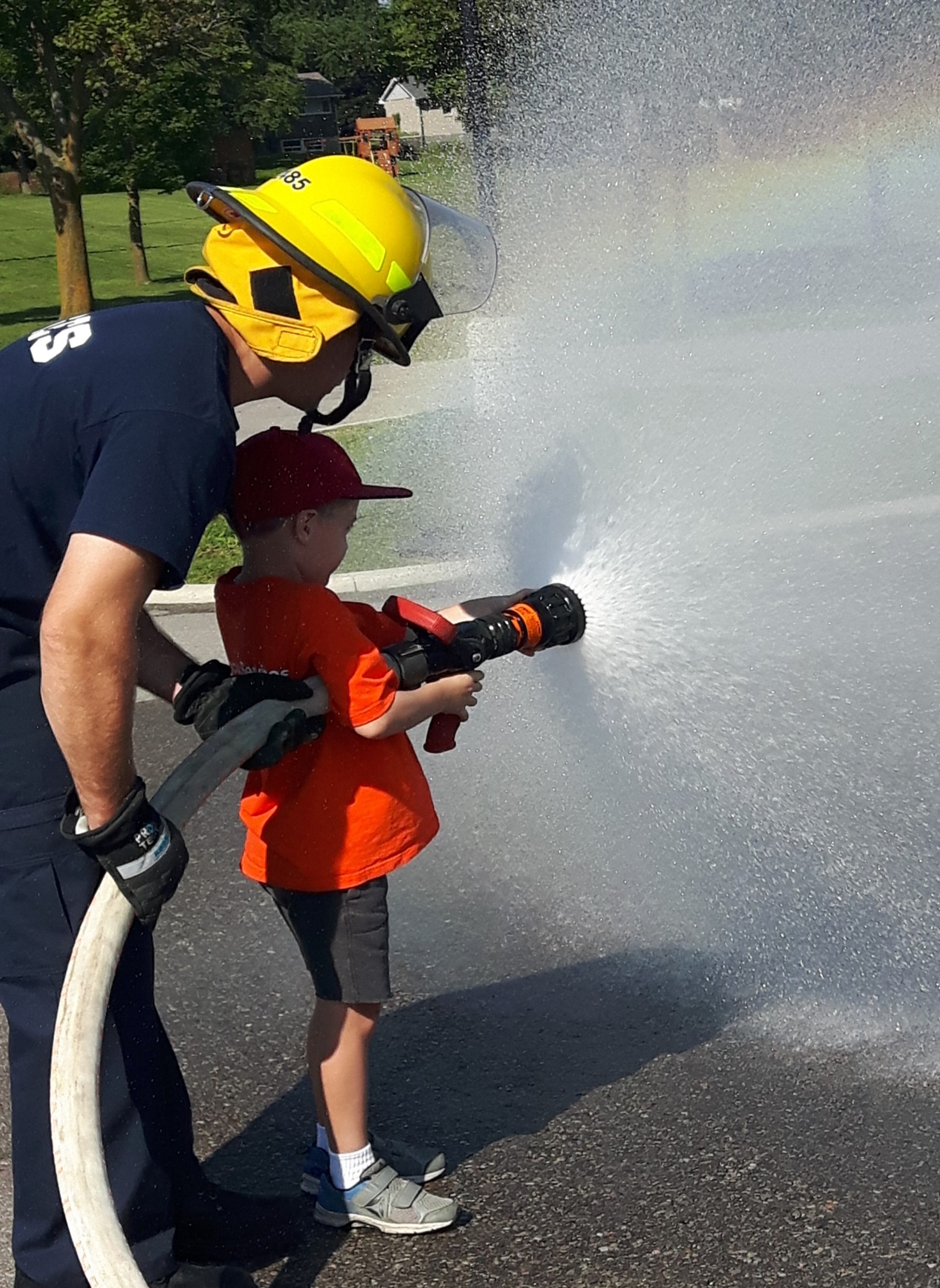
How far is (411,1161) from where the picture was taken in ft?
8.96

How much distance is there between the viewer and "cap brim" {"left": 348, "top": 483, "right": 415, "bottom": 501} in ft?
7.90

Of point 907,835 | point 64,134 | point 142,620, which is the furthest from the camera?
point 64,134

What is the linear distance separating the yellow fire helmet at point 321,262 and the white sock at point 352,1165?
4.14 ft

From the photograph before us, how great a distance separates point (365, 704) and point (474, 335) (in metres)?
5.95

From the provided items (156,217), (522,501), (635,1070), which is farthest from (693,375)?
(156,217)

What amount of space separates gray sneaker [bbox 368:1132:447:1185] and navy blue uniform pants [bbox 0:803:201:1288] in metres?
0.47

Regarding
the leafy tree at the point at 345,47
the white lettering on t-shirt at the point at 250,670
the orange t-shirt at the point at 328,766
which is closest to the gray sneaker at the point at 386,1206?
the orange t-shirt at the point at 328,766

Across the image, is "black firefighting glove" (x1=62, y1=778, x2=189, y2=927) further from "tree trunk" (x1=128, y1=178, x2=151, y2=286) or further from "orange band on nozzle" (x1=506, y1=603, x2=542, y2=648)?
"tree trunk" (x1=128, y1=178, x2=151, y2=286)

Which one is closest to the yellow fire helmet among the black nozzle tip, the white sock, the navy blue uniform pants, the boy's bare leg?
the black nozzle tip

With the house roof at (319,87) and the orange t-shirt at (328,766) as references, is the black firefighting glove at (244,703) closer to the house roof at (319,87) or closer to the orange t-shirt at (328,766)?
the orange t-shirt at (328,766)

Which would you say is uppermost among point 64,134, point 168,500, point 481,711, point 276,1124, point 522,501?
point 64,134

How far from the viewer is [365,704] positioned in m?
2.37

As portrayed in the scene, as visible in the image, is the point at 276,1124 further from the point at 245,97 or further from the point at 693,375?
the point at 245,97

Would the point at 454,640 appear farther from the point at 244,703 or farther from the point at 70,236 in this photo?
the point at 70,236
